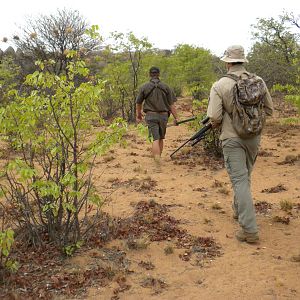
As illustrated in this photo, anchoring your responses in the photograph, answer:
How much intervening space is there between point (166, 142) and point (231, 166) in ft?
20.0

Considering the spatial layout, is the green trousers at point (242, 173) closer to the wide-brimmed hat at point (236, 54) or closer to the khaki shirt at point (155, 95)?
the wide-brimmed hat at point (236, 54)

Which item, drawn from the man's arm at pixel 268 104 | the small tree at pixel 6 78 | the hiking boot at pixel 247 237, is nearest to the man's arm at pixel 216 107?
the man's arm at pixel 268 104

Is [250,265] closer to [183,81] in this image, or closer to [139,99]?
[139,99]

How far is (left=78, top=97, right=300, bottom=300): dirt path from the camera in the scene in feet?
11.3

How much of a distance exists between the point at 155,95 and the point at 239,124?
348 cm

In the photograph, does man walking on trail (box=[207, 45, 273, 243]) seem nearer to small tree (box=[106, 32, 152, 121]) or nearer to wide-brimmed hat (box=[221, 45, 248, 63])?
wide-brimmed hat (box=[221, 45, 248, 63])

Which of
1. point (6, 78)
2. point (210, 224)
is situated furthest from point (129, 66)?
point (210, 224)

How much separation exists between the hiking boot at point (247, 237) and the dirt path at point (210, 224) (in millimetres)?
58

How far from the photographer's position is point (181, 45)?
19.2 m

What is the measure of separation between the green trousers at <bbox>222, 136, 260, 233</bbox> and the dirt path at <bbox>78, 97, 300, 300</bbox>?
245mm

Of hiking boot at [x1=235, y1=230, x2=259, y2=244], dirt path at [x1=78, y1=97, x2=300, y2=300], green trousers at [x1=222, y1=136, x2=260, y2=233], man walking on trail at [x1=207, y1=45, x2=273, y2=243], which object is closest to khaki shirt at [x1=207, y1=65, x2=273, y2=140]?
Result: man walking on trail at [x1=207, y1=45, x2=273, y2=243]

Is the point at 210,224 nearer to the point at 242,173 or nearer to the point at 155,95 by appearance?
the point at 242,173

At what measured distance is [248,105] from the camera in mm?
4203

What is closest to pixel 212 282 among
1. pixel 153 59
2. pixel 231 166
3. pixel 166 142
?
pixel 231 166
